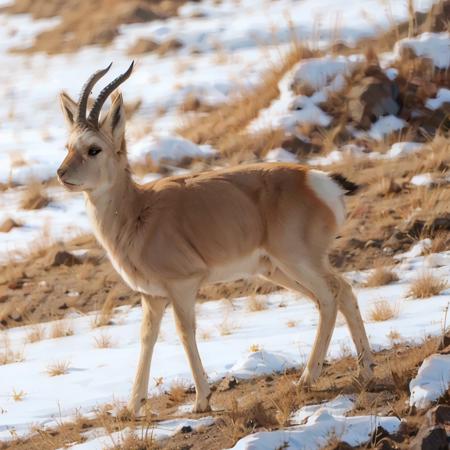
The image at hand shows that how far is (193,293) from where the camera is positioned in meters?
6.98

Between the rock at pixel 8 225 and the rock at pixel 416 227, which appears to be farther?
the rock at pixel 8 225

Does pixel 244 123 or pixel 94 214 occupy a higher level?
pixel 94 214

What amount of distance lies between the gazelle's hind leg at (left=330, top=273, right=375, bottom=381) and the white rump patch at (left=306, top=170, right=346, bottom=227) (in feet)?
1.47

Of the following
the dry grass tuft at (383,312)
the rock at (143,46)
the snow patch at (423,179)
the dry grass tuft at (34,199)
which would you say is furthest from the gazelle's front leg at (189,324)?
the rock at (143,46)

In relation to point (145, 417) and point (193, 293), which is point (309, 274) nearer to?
point (193, 293)

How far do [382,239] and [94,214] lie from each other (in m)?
4.74

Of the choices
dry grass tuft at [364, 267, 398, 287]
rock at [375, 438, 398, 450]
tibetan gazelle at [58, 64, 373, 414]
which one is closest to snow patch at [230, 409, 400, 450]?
rock at [375, 438, 398, 450]

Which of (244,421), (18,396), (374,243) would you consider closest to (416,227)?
(374,243)

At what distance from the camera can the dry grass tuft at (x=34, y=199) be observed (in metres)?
15.2

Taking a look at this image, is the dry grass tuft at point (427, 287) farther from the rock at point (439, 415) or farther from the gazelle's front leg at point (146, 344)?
the rock at point (439, 415)

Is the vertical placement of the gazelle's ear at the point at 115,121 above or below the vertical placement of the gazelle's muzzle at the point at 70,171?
above

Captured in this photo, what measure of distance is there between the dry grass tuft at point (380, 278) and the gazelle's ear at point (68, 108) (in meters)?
3.87

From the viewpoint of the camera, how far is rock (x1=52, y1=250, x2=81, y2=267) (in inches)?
496

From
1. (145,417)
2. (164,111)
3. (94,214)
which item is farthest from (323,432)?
(164,111)
